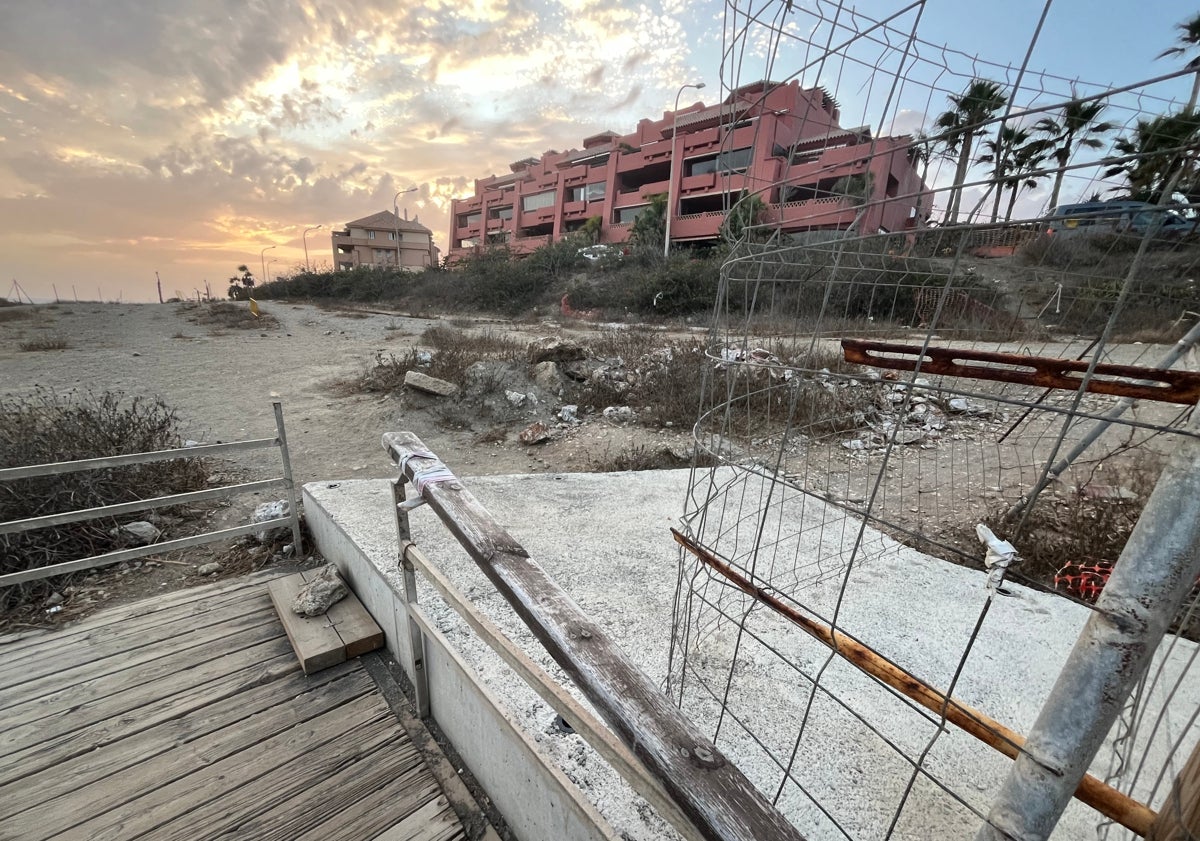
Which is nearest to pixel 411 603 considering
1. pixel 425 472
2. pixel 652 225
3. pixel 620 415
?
pixel 425 472

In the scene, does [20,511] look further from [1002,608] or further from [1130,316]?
[1130,316]

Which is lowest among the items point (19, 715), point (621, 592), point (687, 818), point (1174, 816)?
point (19, 715)

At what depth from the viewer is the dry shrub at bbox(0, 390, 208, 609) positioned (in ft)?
9.55

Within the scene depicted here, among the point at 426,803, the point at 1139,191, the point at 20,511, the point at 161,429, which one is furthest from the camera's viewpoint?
the point at 161,429

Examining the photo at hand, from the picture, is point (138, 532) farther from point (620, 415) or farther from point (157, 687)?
point (620, 415)

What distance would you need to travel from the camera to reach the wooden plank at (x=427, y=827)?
153 centimetres

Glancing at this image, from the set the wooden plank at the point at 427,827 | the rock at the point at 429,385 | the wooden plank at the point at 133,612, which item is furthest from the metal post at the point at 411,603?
the rock at the point at 429,385

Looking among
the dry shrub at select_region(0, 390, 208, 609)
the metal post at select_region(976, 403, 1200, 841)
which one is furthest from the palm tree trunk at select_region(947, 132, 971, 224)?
the dry shrub at select_region(0, 390, 208, 609)

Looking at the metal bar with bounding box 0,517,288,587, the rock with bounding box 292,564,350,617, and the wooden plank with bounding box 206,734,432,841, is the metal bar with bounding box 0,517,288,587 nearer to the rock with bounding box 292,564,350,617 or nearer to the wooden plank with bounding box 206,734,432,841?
the rock with bounding box 292,564,350,617

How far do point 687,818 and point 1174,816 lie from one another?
0.57 m

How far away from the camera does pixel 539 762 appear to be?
1.27 metres

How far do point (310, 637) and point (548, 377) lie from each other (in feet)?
16.7

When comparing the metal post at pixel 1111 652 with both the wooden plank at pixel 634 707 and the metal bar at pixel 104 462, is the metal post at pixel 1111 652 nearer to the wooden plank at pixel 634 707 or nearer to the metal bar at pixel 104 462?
the wooden plank at pixel 634 707

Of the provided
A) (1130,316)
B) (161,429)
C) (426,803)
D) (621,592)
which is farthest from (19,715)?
(1130,316)
